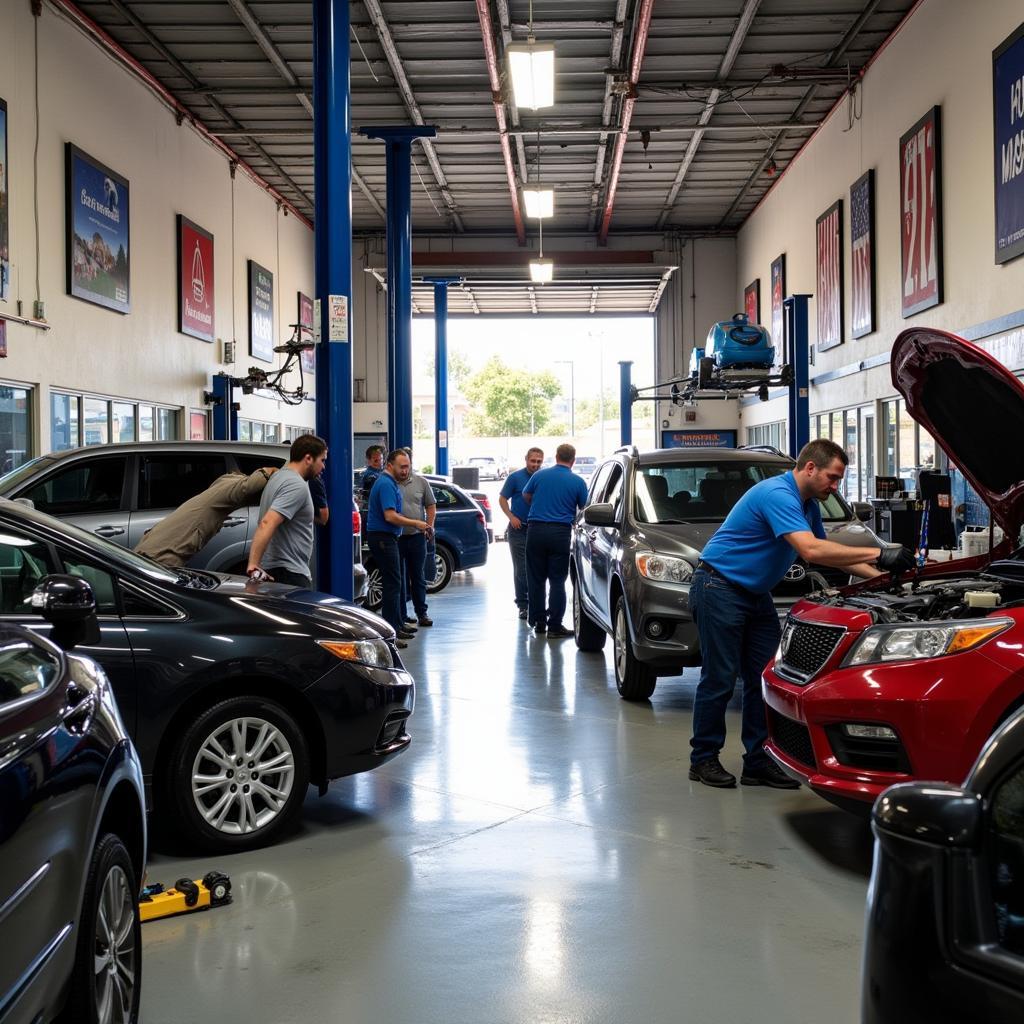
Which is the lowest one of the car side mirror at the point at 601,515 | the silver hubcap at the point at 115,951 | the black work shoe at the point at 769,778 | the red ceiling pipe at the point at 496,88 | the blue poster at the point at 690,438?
the black work shoe at the point at 769,778

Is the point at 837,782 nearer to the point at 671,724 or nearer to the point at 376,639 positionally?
the point at 376,639

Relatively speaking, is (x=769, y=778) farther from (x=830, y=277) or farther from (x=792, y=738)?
(x=830, y=277)

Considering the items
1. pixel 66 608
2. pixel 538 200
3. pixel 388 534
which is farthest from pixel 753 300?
pixel 66 608

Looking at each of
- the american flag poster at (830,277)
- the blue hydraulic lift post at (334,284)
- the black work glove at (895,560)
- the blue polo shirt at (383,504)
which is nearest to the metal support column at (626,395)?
the american flag poster at (830,277)

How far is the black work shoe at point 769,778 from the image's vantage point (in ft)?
19.3

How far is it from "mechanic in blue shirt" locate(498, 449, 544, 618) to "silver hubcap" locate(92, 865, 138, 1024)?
1015cm

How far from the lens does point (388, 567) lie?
36.5ft

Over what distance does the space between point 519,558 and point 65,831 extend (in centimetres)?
1083

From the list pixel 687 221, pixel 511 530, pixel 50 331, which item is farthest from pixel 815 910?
pixel 687 221

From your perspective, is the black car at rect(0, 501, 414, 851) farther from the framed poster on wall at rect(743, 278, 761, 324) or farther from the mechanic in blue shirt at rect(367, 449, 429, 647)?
the framed poster on wall at rect(743, 278, 761, 324)

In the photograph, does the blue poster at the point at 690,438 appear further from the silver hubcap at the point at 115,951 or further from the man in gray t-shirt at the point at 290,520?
the silver hubcap at the point at 115,951

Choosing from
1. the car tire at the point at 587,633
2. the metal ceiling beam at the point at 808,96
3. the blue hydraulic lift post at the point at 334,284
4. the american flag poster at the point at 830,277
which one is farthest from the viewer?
the american flag poster at the point at 830,277

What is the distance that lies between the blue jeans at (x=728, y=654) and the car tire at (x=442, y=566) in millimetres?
10179

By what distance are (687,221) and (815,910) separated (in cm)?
2681
